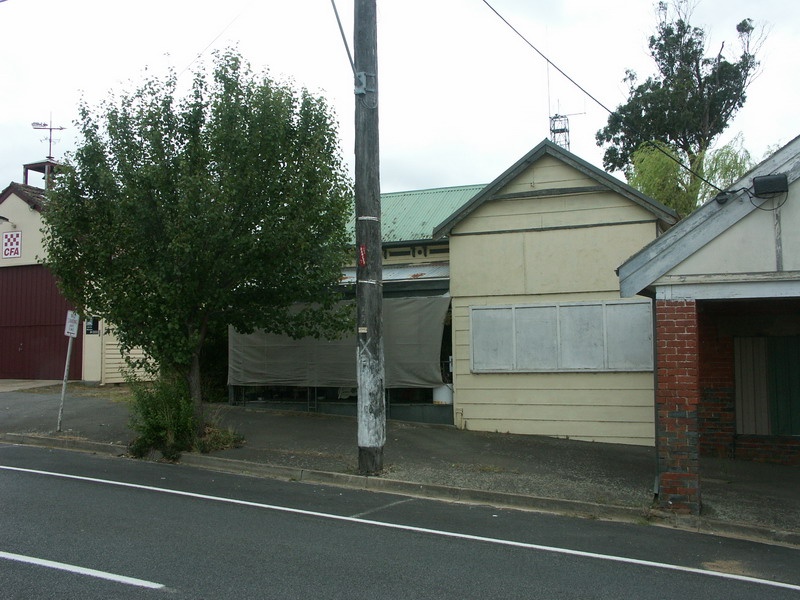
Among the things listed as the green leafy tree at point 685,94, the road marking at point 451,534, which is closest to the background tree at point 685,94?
the green leafy tree at point 685,94

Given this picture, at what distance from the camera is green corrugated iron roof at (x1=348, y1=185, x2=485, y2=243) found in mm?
18125

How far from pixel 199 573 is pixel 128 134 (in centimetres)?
792

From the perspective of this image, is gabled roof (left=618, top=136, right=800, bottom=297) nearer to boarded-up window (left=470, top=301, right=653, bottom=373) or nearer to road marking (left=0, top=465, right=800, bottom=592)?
road marking (left=0, top=465, right=800, bottom=592)

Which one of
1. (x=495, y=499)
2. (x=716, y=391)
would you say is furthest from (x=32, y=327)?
(x=716, y=391)

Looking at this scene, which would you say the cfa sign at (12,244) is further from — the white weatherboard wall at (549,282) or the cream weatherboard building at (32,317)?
the white weatherboard wall at (549,282)

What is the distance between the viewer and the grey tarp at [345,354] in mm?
14500

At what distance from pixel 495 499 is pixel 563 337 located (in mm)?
5208

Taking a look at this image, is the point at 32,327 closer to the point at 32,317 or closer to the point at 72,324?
the point at 32,317

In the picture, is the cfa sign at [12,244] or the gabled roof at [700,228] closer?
the gabled roof at [700,228]

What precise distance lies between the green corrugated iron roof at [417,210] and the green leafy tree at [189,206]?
19.5ft

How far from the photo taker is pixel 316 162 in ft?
38.9

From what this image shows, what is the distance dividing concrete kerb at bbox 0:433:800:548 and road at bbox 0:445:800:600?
0.30 meters

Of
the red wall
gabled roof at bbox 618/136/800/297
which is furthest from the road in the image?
the red wall

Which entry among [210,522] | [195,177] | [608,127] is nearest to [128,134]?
[195,177]
